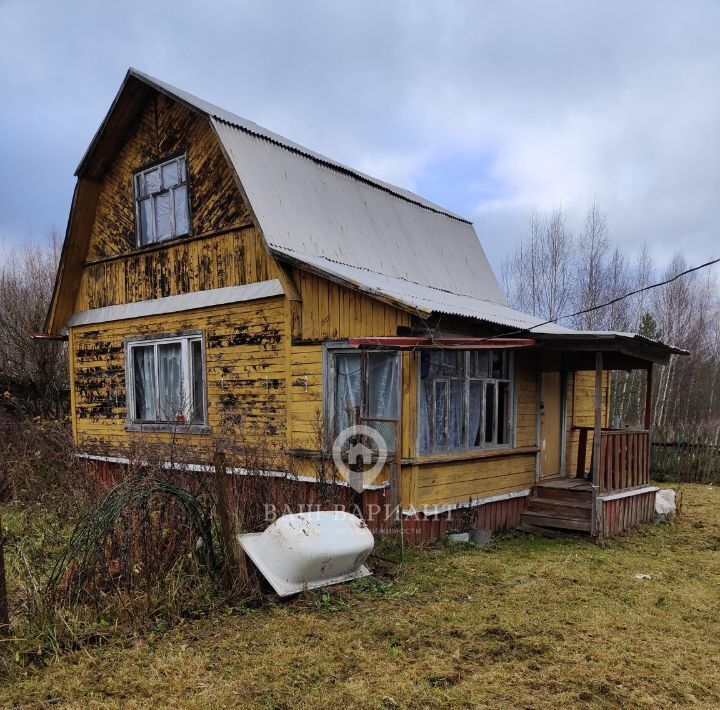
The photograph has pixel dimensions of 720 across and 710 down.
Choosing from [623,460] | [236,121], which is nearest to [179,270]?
[236,121]

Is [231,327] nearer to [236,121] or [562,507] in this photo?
[236,121]

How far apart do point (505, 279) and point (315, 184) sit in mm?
18485

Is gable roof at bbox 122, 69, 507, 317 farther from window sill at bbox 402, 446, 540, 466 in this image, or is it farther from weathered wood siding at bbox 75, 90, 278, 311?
window sill at bbox 402, 446, 540, 466

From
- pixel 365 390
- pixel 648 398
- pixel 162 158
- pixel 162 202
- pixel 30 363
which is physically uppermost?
pixel 162 158

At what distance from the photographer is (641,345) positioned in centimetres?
831

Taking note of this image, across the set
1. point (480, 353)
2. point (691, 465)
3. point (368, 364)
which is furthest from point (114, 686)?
point (691, 465)

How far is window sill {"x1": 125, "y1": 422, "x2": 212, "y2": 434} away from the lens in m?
9.49

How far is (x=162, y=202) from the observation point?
10164mm

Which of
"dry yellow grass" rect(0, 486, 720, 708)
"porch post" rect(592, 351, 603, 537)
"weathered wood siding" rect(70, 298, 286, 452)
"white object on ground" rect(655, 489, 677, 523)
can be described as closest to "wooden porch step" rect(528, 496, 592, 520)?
"porch post" rect(592, 351, 603, 537)

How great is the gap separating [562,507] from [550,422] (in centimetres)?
181

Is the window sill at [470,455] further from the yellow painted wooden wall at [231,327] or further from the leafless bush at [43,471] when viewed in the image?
the leafless bush at [43,471]

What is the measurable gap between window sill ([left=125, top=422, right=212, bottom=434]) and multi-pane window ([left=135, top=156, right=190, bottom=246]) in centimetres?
323

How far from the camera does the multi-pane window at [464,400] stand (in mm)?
7590

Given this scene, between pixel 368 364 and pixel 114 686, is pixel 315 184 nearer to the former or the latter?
pixel 368 364
